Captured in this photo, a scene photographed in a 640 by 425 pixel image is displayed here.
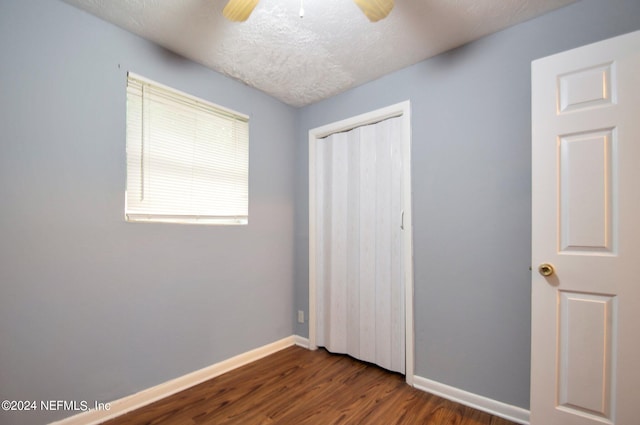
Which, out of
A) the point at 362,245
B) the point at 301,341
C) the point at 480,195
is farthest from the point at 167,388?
the point at 480,195

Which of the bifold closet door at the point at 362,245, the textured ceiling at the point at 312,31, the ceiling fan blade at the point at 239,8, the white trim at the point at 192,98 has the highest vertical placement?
the textured ceiling at the point at 312,31

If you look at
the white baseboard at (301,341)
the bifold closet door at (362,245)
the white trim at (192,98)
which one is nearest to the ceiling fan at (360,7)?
the white trim at (192,98)

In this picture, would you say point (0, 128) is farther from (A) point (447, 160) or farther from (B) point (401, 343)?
(B) point (401, 343)

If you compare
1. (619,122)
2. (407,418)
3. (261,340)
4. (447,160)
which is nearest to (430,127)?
(447,160)

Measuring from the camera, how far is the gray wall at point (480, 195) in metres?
1.74

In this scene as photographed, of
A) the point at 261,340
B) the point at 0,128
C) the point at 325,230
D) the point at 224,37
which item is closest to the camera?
the point at 0,128

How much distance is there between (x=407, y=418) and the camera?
70.1 inches

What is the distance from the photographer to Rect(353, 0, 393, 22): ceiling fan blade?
1354 millimetres

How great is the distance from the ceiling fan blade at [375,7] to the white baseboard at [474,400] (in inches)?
93.4

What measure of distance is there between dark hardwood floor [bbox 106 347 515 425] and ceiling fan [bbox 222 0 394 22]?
90.5 inches

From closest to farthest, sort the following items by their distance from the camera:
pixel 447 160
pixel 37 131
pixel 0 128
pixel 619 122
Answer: pixel 619 122 → pixel 0 128 → pixel 37 131 → pixel 447 160

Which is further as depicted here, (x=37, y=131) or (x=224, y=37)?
(x=224, y=37)

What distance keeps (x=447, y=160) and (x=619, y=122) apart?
88cm

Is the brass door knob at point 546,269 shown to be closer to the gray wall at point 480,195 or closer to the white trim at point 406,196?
the gray wall at point 480,195
